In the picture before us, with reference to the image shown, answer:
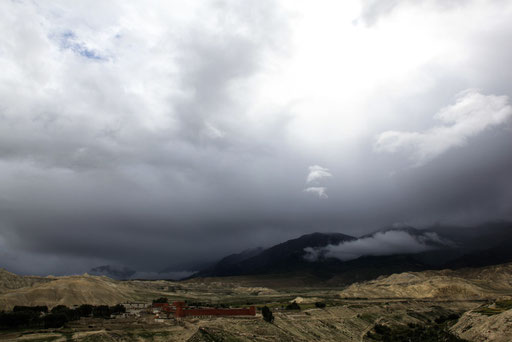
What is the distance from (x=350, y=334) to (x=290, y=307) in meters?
33.4

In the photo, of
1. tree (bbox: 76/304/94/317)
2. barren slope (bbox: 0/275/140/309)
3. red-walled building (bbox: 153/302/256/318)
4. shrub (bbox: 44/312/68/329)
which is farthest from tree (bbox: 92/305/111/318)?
barren slope (bbox: 0/275/140/309)

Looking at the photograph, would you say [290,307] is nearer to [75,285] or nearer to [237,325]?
[237,325]

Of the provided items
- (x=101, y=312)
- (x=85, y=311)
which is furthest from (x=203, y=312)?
(x=85, y=311)

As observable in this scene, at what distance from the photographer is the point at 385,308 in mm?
159000

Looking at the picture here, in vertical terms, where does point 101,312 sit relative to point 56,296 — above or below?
below

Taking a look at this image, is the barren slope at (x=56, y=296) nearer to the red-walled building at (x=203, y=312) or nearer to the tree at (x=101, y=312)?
the tree at (x=101, y=312)

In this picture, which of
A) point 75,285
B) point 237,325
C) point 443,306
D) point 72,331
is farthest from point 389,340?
point 75,285

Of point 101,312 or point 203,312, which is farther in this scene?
point 101,312

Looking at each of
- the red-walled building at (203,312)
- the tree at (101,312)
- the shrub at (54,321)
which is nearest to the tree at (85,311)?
the tree at (101,312)

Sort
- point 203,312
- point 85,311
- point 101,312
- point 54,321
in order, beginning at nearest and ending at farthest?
point 54,321
point 203,312
point 85,311
point 101,312

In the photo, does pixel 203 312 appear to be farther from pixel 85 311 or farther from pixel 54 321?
pixel 85 311

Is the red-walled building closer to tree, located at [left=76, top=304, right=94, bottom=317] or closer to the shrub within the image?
tree, located at [left=76, top=304, right=94, bottom=317]

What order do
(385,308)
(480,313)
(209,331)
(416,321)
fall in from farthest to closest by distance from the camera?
(385,308)
(416,321)
(480,313)
(209,331)

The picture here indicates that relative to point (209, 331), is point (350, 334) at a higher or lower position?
lower
